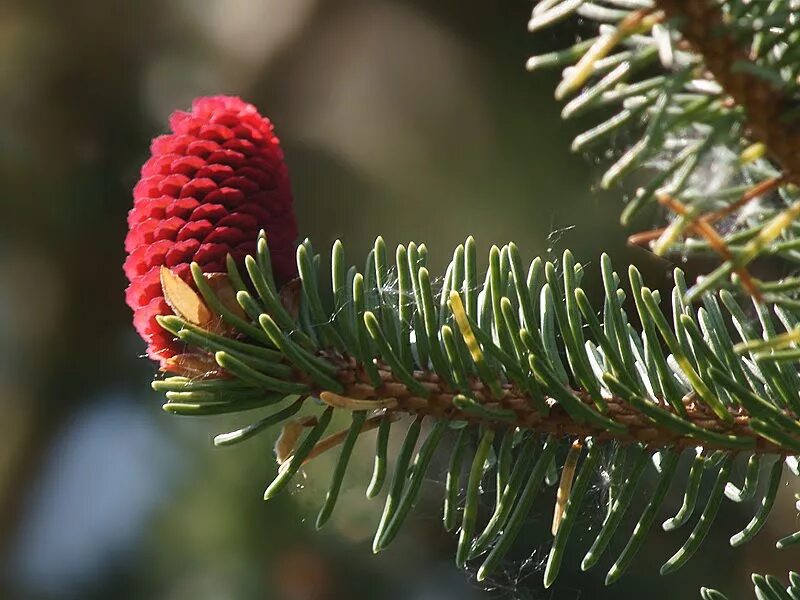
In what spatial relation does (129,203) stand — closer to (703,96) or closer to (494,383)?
(494,383)

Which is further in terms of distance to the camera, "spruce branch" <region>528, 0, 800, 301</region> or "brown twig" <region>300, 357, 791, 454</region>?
"brown twig" <region>300, 357, 791, 454</region>

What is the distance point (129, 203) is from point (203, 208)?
0.82 m

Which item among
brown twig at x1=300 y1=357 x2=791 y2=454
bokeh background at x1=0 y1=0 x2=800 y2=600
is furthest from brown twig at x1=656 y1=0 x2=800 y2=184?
bokeh background at x1=0 y1=0 x2=800 y2=600

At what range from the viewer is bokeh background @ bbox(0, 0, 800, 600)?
973mm

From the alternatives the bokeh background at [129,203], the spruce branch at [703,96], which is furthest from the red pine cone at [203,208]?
the bokeh background at [129,203]

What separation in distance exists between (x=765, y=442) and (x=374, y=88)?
85 centimetres

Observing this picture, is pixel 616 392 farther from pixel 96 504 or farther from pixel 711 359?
pixel 96 504

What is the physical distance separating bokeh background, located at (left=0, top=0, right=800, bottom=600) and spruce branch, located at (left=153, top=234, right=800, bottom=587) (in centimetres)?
54

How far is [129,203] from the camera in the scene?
3.76 ft

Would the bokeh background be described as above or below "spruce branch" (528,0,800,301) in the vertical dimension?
below

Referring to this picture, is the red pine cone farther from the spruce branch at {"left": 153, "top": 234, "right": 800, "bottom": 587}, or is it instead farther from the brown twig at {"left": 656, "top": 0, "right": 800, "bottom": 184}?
the brown twig at {"left": 656, "top": 0, "right": 800, "bottom": 184}

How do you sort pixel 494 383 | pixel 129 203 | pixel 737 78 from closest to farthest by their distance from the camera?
pixel 737 78
pixel 494 383
pixel 129 203

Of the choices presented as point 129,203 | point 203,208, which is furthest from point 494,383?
point 129,203

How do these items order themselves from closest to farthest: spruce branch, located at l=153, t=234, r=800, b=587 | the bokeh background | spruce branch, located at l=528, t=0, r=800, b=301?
spruce branch, located at l=528, t=0, r=800, b=301 → spruce branch, located at l=153, t=234, r=800, b=587 → the bokeh background
